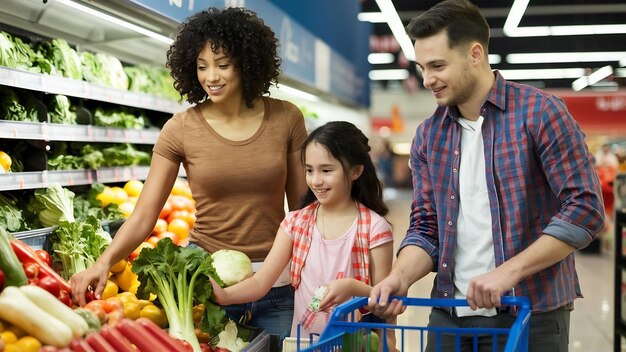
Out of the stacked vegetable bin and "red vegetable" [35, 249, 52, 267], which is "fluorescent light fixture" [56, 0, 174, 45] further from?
"red vegetable" [35, 249, 52, 267]

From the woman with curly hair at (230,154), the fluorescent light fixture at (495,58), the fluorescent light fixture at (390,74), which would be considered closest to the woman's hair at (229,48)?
the woman with curly hair at (230,154)

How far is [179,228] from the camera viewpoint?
4.35 metres

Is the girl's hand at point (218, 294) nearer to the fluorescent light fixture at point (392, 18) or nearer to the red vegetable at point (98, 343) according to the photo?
the red vegetable at point (98, 343)

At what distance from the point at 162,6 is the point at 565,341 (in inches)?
98.1

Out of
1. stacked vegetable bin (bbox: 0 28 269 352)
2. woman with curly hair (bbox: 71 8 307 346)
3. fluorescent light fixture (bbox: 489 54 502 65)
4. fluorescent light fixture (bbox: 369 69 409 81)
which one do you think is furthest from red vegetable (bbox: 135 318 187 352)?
fluorescent light fixture (bbox: 369 69 409 81)

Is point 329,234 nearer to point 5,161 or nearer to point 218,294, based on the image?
point 218,294

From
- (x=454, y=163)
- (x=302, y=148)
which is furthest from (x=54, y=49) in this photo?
(x=454, y=163)

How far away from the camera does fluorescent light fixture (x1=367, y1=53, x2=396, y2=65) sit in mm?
21406

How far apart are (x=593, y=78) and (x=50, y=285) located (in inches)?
944

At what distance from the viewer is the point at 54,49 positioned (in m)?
4.13

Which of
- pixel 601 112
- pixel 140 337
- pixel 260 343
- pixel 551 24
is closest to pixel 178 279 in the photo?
pixel 260 343

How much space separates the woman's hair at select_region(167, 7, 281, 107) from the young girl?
353 mm

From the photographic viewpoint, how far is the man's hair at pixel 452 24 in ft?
7.04

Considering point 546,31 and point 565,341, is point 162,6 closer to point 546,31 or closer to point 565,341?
point 565,341
